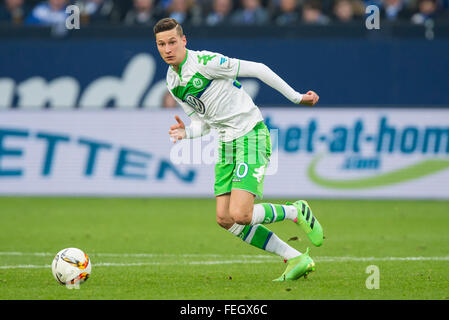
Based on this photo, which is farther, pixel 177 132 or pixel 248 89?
pixel 248 89

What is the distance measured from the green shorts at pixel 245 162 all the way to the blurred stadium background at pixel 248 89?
5.72 m

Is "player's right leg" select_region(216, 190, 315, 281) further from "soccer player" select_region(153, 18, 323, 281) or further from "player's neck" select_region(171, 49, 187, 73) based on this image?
"player's neck" select_region(171, 49, 187, 73)

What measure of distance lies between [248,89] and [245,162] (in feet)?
29.1

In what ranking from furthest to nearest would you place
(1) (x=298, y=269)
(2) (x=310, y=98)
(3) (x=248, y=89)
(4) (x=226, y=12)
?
(4) (x=226, y=12) < (3) (x=248, y=89) < (1) (x=298, y=269) < (2) (x=310, y=98)

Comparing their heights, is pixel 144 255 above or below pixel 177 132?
below

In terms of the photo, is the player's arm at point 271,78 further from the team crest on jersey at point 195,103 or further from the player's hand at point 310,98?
the team crest on jersey at point 195,103

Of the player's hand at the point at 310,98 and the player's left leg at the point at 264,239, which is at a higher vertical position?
the player's hand at the point at 310,98

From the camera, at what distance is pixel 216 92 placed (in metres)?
7.46

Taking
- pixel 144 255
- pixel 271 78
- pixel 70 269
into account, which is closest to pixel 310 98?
pixel 271 78

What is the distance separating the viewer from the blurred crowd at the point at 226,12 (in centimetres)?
1649

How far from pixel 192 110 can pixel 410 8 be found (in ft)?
33.2

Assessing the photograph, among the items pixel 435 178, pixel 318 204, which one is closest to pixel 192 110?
pixel 318 204

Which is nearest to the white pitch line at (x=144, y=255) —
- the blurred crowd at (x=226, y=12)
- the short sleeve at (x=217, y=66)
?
the short sleeve at (x=217, y=66)

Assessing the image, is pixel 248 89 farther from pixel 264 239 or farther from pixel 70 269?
pixel 70 269
